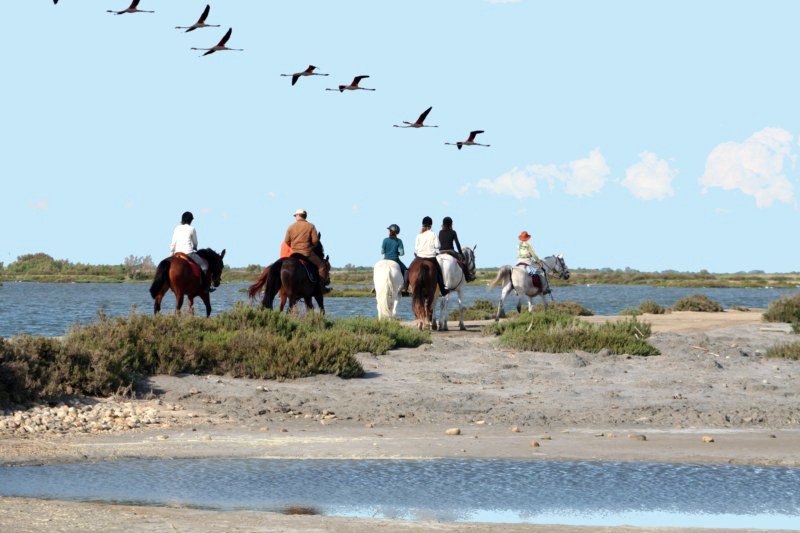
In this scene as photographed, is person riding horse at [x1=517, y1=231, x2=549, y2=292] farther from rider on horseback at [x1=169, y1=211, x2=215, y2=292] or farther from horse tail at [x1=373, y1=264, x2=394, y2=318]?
rider on horseback at [x1=169, y1=211, x2=215, y2=292]

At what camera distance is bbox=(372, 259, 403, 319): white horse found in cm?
2509

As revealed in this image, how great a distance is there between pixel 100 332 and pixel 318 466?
6528 mm

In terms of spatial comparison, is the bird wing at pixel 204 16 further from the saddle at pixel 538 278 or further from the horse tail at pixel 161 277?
the saddle at pixel 538 278

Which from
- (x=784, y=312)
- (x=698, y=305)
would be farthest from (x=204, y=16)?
(x=698, y=305)

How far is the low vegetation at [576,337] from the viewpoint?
21142 millimetres

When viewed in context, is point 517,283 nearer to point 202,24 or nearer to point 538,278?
point 538,278

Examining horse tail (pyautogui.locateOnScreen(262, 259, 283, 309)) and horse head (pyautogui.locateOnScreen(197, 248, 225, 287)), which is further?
horse head (pyautogui.locateOnScreen(197, 248, 225, 287))

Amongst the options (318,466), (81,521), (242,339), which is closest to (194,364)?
(242,339)

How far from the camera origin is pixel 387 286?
82.4ft

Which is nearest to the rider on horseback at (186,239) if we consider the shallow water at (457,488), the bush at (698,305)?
the shallow water at (457,488)

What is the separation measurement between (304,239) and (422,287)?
291cm

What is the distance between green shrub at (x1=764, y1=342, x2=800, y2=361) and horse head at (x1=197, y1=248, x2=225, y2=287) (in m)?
11.0

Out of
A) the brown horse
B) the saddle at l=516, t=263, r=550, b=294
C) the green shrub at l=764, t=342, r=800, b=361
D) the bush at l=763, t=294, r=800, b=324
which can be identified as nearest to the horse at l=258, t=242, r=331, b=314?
the brown horse

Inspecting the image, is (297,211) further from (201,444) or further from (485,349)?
(201,444)
